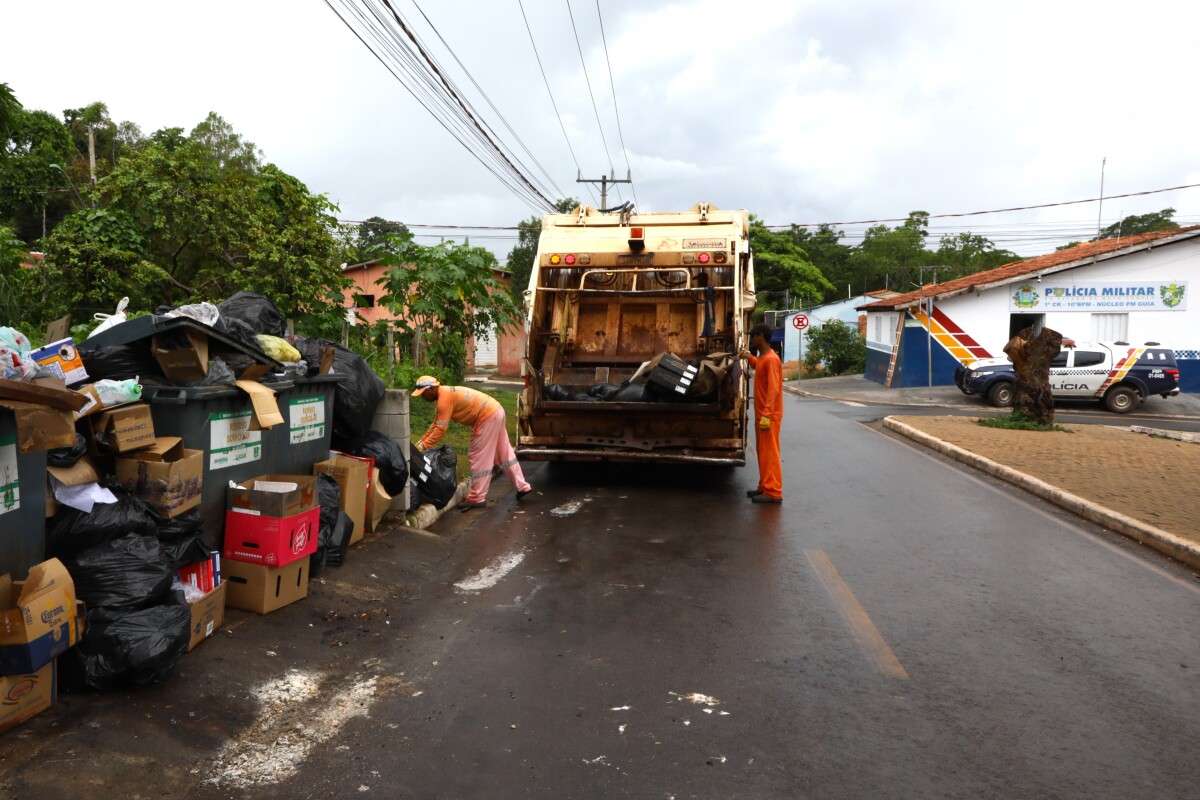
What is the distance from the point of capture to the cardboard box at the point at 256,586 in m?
4.52

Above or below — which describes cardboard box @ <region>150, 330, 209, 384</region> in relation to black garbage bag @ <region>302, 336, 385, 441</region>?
above

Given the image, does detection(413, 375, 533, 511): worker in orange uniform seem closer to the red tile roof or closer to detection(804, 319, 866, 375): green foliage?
the red tile roof

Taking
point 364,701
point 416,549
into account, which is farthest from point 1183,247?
point 364,701

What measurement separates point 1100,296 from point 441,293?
20204mm

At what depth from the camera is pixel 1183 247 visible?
23.8 meters

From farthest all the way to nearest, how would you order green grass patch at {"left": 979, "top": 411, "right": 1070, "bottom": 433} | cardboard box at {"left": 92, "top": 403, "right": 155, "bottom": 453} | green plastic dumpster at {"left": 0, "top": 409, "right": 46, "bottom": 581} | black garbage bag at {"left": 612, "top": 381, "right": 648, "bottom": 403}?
green grass patch at {"left": 979, "top": 411, "right": 1070, "bottom": 433} < black garbage bag at {"left": 612, "top": 381, "right": 648, "bottom": 403} < cardboard box at {"left": 92, "top": 403, "right": 155, "bottom": 453} < green plastic dumpster at {"left": 0, "top": 409, "right": 46, "bottom": 581}

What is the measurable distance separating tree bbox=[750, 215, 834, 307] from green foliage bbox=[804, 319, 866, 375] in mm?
11219

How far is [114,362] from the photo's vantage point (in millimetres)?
4348

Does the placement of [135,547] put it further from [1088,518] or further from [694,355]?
[1088,518]

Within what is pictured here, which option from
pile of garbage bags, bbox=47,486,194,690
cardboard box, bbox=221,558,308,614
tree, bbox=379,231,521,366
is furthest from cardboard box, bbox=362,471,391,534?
tree, bbox=379,231,521,366

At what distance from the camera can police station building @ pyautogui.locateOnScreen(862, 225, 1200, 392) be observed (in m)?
24.0

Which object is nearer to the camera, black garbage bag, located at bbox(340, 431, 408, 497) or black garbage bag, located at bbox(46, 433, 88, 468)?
black garbage bag, located at bbox(46, 433, 88, 468)

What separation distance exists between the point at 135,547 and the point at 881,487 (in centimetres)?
749

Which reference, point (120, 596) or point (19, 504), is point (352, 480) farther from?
point (19, 504)
